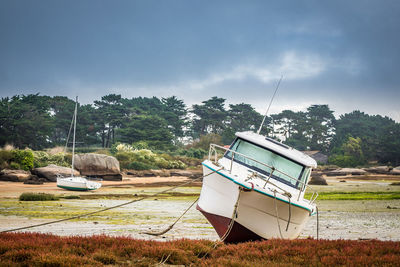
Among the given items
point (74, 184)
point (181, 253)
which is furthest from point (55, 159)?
point (181, 253)

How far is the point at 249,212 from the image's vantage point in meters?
9.95

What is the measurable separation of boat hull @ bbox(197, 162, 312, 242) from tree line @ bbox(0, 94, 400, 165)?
5638cm

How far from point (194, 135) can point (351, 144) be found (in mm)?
42512

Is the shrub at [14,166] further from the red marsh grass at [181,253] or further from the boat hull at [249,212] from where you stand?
the boat hull at [249,212]

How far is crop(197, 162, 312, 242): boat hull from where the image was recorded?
985 centimetres

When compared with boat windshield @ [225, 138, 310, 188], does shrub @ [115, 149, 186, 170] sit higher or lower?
lower

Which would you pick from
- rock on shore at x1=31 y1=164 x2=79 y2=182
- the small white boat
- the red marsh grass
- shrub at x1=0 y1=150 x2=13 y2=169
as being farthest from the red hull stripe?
shrub at x1=0 y1=150 x2=13 y2=169

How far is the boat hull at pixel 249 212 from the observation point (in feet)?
32.3

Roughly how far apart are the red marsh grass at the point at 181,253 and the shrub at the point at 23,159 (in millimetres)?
33224

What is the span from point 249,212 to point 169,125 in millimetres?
86984

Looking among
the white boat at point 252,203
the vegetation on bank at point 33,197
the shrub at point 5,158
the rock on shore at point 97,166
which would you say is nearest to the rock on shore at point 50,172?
the shrub at point 5,158

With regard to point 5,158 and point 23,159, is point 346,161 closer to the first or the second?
point 23,159

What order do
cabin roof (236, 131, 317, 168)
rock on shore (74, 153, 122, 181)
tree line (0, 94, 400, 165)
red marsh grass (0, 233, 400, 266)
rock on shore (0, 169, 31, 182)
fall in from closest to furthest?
red marsh grass (0, 233, 400, 266) → cabin roof (236, 131, 317, 168) → rock on shore (0, 169, 31, 182) → rock on shore (74, 153, 122, 181) → tree line (0, 94, 400, 165)

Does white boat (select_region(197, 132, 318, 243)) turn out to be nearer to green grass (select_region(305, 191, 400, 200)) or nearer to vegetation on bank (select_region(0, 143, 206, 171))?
green grass (select_region(305, 191, 400, 200))
